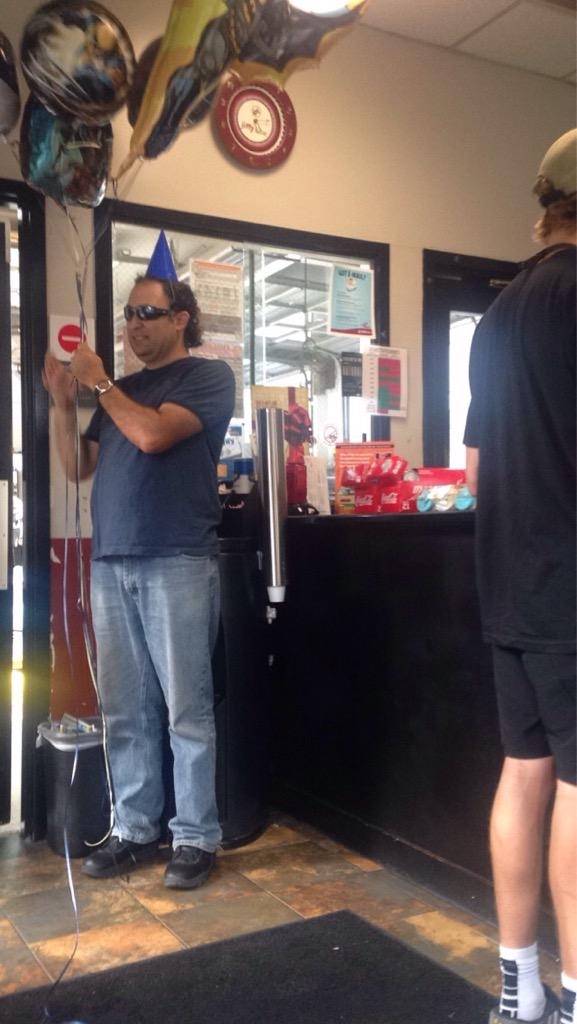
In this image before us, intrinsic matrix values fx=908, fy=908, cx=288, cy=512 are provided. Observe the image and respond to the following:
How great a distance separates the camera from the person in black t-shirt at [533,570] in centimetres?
141

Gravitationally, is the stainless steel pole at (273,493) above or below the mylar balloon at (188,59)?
below

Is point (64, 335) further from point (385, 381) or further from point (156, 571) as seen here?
point (385, 381)

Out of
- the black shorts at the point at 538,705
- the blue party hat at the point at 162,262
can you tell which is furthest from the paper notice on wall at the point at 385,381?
the black shorts at the point at 538,705

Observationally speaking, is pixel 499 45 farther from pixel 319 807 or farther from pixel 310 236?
pixel 319 807

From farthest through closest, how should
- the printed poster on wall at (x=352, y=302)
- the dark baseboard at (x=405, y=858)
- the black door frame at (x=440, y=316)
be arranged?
the black door frame at (x=440, y=316)
the printed poster on wall at (x=352, y=302)
the dark baseboard at (x=405, y=858)

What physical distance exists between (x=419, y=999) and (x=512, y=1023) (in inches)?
9.7

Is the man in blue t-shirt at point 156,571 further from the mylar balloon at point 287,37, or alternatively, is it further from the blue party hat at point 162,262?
the mylar balloon at point 287,37

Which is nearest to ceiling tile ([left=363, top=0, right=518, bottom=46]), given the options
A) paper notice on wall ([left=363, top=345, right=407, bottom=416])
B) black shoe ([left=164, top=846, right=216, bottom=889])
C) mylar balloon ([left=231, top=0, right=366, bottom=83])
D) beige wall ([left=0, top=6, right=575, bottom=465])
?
beige wall ([left=0, top=6, right=575, bottom=465])

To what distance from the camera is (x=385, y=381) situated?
3.34 m

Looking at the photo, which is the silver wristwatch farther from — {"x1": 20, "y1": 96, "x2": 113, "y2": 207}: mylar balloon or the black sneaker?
the black sneaker

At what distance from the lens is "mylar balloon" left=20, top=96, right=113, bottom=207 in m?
2.16

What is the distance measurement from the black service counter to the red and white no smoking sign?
0.86 m

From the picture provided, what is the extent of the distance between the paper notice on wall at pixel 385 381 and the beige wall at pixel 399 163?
5 centimetres

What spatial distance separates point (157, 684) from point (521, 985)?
1.27 metres
